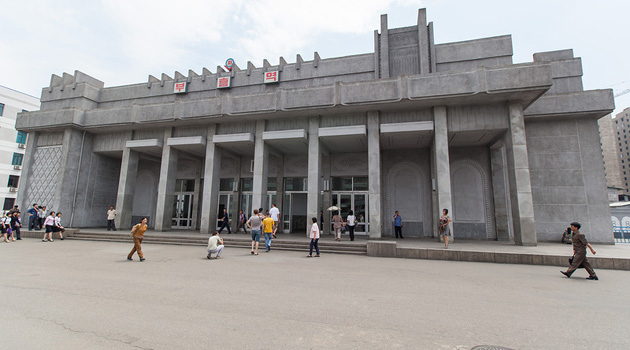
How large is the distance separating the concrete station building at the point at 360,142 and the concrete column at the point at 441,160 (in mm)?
73

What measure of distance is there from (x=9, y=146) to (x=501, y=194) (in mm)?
52973

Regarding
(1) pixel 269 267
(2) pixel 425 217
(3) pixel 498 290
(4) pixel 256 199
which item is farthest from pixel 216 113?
(3) pixel 498 290

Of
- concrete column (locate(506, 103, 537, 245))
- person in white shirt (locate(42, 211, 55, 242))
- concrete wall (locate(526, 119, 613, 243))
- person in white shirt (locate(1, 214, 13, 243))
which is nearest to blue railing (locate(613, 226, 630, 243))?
concrete wall (locate(526, 119, 613, 243))

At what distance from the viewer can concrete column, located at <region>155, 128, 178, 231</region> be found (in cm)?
1867

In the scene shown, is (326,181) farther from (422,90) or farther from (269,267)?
(269,267)

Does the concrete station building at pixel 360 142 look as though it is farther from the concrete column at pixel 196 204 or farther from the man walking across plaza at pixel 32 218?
the man walking across plaza at pixel 32 218

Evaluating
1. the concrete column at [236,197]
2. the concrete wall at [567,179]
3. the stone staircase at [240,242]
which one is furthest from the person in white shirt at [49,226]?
the concrete wall at [567,179]

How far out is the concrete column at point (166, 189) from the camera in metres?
18.7

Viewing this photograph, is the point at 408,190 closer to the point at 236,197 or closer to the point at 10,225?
the point at 236,197

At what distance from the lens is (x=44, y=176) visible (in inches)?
808

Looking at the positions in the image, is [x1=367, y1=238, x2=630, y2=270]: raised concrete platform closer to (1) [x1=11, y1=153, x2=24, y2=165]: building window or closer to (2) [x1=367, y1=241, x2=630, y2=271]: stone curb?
(2) [x1=367, y1=241, x2=630, y2=271]: stone curb

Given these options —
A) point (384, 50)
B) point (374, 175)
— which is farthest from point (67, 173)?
point (384, 50)

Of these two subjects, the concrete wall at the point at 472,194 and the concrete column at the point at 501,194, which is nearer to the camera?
the concrete column at the point at 501,194

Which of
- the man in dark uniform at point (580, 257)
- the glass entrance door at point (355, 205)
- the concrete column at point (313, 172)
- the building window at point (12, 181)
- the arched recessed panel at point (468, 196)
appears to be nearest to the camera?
the man in dark uniform at point (580, 257)
